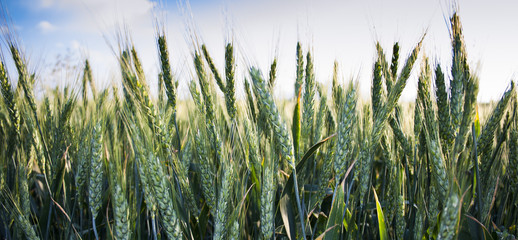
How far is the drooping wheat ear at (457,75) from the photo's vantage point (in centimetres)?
120

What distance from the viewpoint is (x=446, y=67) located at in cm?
132

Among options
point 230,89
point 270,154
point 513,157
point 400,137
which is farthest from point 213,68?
point 513,157

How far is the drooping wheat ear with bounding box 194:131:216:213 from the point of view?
4.25 feet

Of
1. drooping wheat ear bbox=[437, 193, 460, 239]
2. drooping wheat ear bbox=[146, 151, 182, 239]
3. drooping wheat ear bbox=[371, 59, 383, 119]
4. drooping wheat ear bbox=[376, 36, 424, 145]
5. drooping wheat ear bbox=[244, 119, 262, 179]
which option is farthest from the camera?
drooping wheat ear bbox=[371, 59, 383, 119]

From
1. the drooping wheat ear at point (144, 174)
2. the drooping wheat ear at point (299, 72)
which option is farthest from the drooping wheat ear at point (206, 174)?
the drooping wheat ear at point (299, 72)

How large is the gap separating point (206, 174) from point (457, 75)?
3.53ft

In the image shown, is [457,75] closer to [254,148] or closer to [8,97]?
[254,148]

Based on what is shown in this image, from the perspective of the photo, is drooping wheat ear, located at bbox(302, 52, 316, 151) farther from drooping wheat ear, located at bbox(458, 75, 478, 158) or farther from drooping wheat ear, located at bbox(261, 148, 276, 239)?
drooping wheat ear, located at bbox(458, 75, 478, 158)

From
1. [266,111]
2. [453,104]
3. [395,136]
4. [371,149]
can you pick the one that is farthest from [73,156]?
[453,104]

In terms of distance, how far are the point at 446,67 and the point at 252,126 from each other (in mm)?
865

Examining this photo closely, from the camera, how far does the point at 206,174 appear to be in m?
1.31

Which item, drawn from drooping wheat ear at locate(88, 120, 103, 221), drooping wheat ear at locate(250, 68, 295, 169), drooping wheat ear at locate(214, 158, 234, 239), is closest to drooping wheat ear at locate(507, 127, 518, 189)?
drooping wheat ear at locate(250, 68, 295, 169)

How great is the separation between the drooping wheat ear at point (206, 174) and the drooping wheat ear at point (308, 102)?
537mm

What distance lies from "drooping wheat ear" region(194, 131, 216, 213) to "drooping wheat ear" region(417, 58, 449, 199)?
0.82m
